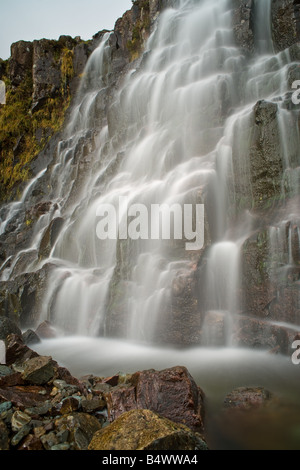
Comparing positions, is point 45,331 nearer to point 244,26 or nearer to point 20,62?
point 244,26

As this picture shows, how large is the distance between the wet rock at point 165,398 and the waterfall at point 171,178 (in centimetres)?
300

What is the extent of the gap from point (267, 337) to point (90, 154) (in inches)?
591

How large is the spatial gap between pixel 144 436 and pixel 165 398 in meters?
1.11

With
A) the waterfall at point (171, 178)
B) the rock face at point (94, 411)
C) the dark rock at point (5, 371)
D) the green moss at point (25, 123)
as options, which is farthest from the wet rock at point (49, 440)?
the green moss at point (25, 123)

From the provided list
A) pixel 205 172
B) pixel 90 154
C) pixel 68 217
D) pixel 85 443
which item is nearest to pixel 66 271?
pixel 68 217

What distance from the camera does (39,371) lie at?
4.71 m

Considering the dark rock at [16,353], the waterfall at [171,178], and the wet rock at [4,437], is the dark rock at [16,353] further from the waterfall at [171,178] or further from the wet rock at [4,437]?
the waterfall at [171,178]

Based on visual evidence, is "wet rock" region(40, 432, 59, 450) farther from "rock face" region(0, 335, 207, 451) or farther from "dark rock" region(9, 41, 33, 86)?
"dark rock" region(9, 41, 33, 86)

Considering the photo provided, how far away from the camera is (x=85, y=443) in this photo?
10.7 ft

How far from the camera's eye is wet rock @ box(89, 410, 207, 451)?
297 cm

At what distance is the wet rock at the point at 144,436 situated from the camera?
2967 millimetres

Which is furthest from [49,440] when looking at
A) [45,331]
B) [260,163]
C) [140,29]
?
[140,29]

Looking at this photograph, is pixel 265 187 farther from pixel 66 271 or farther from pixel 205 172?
pixel 66 271

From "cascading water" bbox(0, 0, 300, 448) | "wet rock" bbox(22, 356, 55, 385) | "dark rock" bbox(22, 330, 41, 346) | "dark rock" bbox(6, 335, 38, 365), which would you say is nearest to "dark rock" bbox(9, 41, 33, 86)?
"cascading water" bbox(0, 0, 300, 448)
